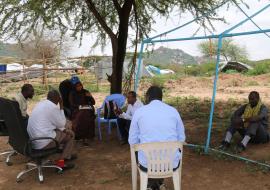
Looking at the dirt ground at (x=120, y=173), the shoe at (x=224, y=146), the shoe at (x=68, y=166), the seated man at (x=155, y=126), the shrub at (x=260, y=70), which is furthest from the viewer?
the shrub at (x=260, y=70)

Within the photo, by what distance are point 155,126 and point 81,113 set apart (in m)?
3.93

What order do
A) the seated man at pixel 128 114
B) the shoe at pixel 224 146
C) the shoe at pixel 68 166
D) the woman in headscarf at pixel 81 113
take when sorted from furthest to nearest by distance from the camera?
1. the woman in headscarf at pixel 81 113
2. the seated man at pixel 128 114
3. the shoe at pixel 224 146
4. the shoe at pixel 68 166

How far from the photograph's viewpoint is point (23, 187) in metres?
6.04

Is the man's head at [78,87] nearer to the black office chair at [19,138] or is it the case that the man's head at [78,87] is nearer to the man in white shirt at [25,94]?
the man in white shirt at [25,94]

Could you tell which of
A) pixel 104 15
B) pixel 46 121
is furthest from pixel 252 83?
pixel 46 121

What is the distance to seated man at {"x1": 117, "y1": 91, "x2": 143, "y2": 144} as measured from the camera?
7746 mm

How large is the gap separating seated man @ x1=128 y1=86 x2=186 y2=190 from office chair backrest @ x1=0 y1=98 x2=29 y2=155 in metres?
2.21

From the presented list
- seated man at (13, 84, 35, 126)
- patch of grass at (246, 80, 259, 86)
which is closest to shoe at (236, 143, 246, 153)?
seated man at (13, 84, 35, 126)

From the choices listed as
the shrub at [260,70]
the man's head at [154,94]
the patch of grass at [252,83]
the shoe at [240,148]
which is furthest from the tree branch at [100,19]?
the shrub at [260,70]

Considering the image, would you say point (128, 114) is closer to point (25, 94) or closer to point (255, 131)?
point (25, 94)

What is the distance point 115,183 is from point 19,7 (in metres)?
5.55

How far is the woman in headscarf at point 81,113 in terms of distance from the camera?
26.1 feet

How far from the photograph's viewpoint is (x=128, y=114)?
25.7 feet

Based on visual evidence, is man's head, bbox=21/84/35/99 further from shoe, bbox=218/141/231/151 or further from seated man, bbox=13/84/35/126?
shoe, bbox=218/141/231/151
